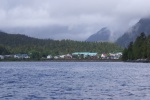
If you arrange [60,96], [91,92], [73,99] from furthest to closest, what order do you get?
[91,92]
[60,96]
[73,99]

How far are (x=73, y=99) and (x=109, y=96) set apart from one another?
4847 mm

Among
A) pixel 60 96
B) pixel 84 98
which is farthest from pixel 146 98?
pixel 60 96

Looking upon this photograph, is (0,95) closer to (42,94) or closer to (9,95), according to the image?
(9,95)

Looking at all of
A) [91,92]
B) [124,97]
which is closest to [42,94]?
[91,92]

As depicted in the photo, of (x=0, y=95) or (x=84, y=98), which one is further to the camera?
(x=0, y=95)

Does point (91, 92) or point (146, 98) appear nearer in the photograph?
point (146, 98)

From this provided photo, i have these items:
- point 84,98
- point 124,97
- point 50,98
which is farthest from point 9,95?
point 124,97

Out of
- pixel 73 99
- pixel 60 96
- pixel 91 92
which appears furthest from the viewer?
pixel 91 92

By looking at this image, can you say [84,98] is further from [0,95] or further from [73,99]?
[0,95]

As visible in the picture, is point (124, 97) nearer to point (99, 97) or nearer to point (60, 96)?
point (99, 97)

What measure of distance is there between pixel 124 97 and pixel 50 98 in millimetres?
8188

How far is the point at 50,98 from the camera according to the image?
46.0 meters

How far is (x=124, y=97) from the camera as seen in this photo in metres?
46.1

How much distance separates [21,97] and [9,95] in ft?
9.64
